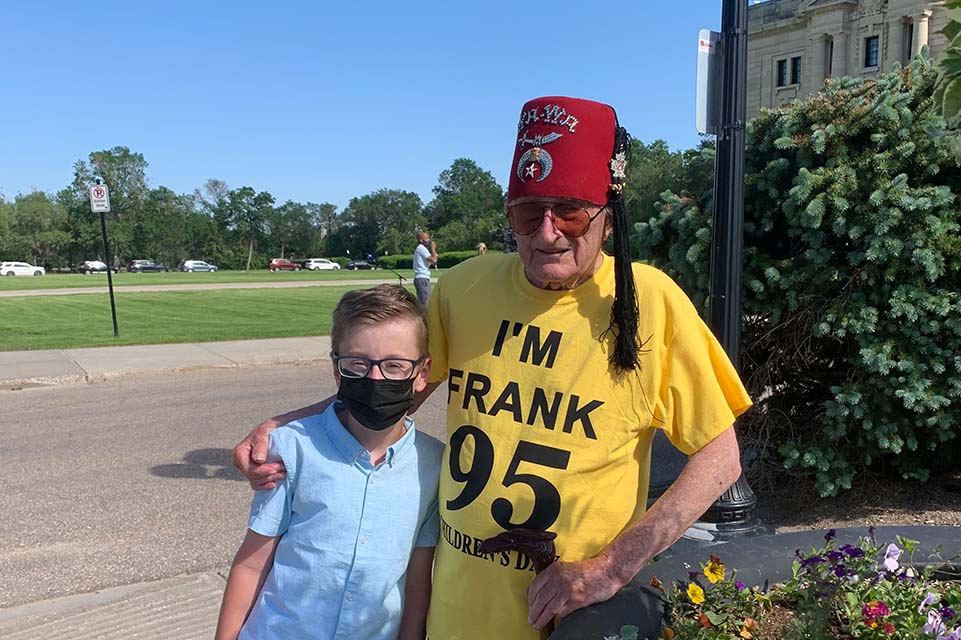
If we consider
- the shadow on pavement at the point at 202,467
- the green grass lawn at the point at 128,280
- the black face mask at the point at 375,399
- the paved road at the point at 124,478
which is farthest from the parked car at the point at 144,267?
the black face mask at the point at 375,399

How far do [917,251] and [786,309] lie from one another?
76cm

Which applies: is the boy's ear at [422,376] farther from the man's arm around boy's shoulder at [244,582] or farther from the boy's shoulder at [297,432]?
the man's arm around boy's shoulder at [244,582]

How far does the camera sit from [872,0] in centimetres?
5466

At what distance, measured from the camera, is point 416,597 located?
1927 mm

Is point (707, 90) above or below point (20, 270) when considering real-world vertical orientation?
above

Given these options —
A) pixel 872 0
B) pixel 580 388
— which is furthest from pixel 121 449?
pixel 872 0

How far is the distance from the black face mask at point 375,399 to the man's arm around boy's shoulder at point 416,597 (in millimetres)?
351

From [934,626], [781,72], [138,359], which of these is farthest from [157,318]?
[781,72]

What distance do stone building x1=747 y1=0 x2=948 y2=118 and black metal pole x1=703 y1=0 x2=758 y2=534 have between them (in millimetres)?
50931

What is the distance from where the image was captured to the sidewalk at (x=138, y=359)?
9750 mm

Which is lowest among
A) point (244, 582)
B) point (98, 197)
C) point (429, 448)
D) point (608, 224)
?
point (244, 582)

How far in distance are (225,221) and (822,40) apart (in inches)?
2899

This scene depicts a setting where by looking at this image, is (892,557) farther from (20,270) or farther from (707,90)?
(20,270)

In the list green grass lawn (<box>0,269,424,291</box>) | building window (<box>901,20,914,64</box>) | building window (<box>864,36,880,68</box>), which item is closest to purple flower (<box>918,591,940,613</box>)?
green grass lawn (<box>0,269,424,291</box>)
